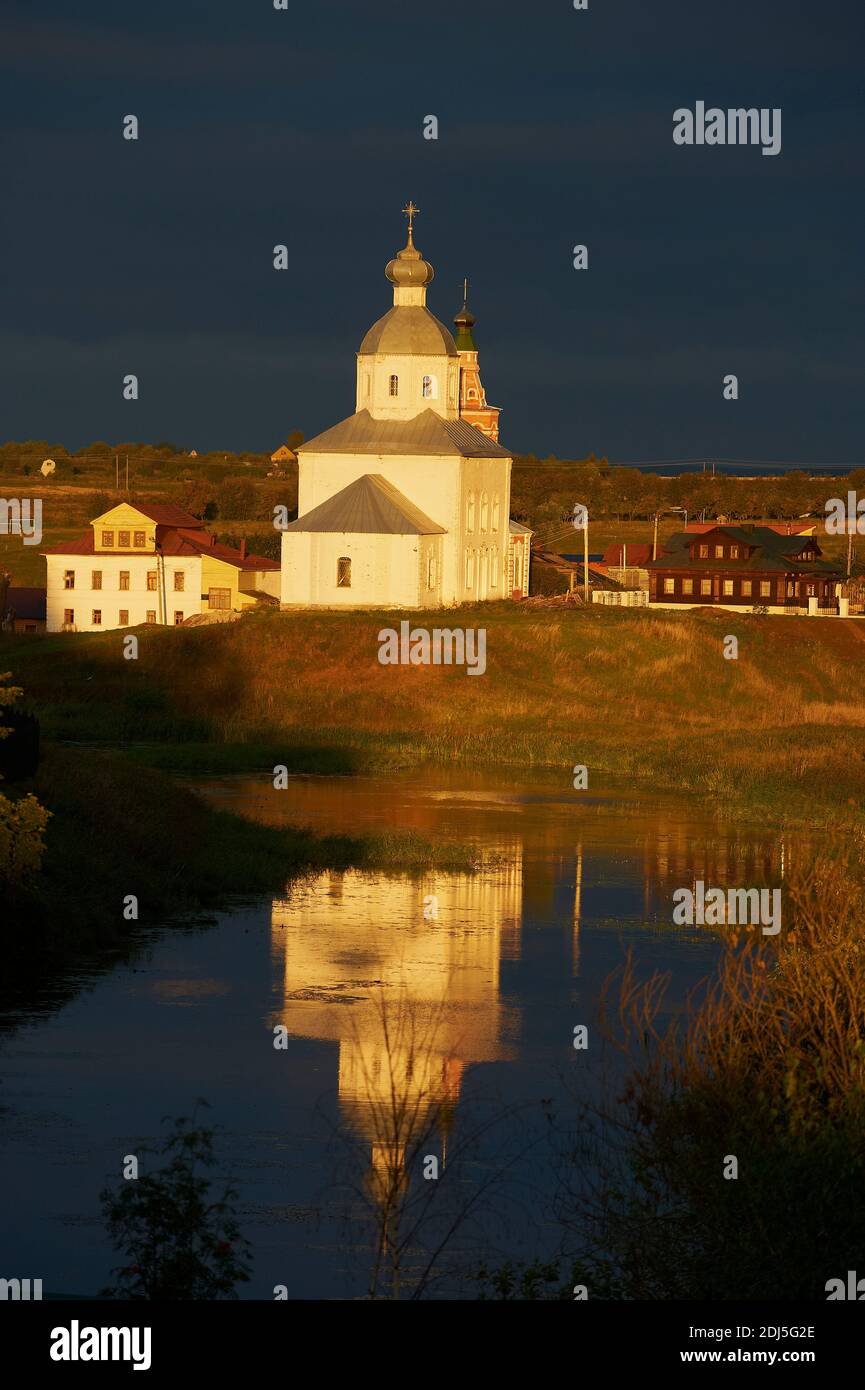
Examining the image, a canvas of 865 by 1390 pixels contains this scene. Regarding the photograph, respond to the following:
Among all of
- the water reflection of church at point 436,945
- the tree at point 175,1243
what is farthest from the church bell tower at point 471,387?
the tree at point 175,1243

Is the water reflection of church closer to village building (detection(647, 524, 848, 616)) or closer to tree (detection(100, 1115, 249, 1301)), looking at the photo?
tree (detection(100, 1115, 249, 1301))

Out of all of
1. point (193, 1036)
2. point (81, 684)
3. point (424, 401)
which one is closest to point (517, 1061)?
point (193, 1036)

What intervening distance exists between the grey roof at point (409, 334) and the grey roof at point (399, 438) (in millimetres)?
2027

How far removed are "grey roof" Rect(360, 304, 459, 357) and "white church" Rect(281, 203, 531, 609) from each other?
3 cm

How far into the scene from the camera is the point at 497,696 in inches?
2051

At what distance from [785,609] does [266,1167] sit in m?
59.3

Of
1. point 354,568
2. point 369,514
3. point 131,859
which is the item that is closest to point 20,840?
point 131,859

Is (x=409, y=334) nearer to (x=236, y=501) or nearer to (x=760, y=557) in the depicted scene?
(x=760, y=557)

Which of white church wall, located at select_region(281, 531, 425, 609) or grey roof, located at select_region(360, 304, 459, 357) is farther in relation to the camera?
grey roof, located at select_region(360, 304, 459, 357)

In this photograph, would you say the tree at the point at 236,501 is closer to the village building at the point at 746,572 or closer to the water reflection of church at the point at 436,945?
the village building at the point at 746,572

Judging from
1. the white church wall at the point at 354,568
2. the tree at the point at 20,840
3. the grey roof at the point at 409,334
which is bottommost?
the tree at the point at 20,840

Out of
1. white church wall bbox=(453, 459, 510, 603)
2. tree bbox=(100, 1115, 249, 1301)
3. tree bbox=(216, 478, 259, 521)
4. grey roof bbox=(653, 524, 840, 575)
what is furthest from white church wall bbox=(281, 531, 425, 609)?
tree bbox=(216, 478, 259, 521)

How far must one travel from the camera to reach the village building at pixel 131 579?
230 feet

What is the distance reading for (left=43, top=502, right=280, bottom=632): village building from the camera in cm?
7006
